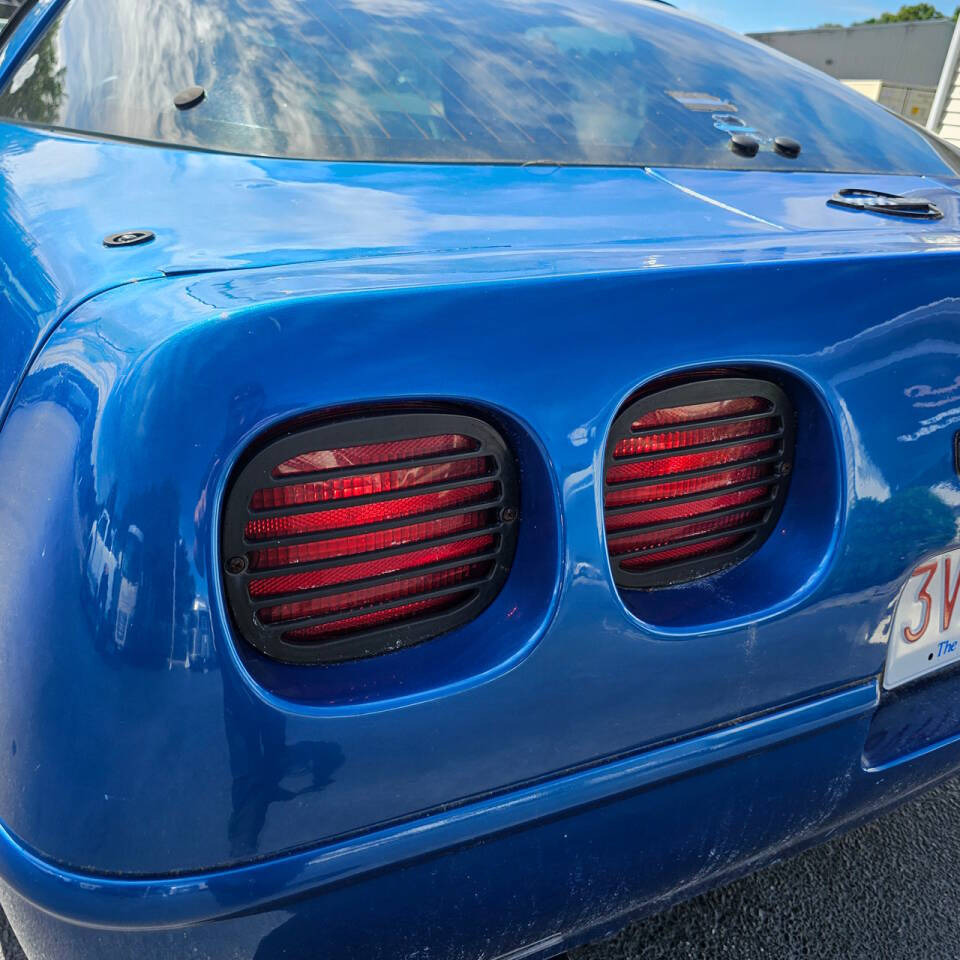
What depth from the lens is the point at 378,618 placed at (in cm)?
107

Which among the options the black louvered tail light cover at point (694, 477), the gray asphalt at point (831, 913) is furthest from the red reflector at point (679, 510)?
the gray asphalt at point (831, 913)

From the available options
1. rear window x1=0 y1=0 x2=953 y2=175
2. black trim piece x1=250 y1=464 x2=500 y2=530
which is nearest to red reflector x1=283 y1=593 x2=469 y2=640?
black trim piece x1=250 y1=464 x2=500 y2=530

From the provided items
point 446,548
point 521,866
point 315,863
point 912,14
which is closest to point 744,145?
point 446,548

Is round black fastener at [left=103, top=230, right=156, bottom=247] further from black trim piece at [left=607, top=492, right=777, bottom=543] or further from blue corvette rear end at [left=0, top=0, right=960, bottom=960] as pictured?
black trim piece at [left=607, top=492, right=777, bottom=543]

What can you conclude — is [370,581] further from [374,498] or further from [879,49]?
[879,49]

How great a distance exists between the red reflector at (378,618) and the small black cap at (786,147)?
51.5 inches

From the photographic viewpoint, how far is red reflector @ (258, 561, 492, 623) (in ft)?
3.34

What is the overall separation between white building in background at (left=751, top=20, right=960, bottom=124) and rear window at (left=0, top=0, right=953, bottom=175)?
40865mm

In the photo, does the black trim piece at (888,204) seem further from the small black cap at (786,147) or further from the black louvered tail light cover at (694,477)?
the black louvered tail light cover at (694,477)

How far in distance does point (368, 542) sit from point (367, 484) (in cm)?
6

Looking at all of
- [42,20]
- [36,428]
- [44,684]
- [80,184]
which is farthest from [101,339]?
[42,20]

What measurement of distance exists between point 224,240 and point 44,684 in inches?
20.2

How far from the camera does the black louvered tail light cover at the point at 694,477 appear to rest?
1149mm

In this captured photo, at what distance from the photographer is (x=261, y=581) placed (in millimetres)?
989
